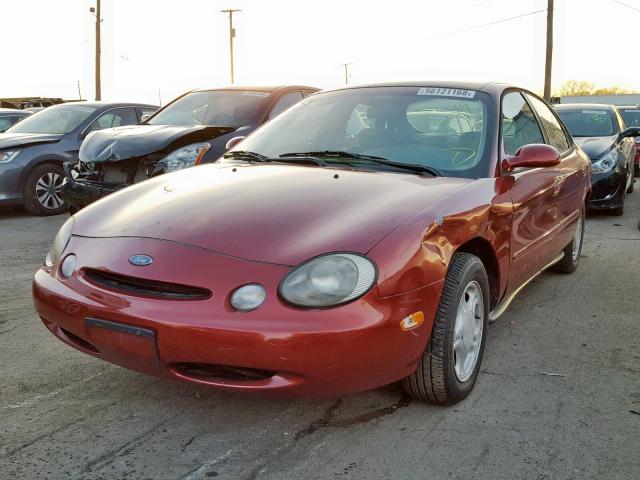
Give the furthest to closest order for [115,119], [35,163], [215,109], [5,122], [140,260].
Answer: [5,122], [115,119], [35,163], [215,109], [140,260]

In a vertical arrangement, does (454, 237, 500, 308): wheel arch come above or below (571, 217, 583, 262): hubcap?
above

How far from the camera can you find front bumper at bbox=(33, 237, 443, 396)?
240 cm

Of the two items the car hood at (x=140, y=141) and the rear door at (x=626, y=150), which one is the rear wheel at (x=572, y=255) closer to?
the car hood at (x=140, y=141)

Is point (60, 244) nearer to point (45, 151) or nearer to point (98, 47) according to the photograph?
point (45, 151)

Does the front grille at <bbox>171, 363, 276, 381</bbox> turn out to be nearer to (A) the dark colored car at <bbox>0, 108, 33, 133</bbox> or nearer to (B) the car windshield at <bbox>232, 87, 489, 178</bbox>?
(B) the car windshield at <bbox>232, 87, 489, 178</bbox>

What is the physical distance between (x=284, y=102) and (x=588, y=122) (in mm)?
4780

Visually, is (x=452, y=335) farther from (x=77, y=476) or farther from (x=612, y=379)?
(x=77, y=476)

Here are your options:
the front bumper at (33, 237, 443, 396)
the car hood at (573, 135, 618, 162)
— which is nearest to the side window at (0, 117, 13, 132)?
the car hood at (573, 135, 618, 162)

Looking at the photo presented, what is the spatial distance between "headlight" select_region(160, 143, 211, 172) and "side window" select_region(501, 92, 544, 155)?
3.03 m

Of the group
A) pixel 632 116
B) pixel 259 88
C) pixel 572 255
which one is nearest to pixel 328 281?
pixel 572 255

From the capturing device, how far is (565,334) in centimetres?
405

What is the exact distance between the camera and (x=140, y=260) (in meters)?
2.61

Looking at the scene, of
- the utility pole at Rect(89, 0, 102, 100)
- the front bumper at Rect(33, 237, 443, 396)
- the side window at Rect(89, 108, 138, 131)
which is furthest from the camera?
the utility pole at Rect(89, 0, 102, 100)

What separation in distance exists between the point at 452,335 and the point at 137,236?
4.38 ft
